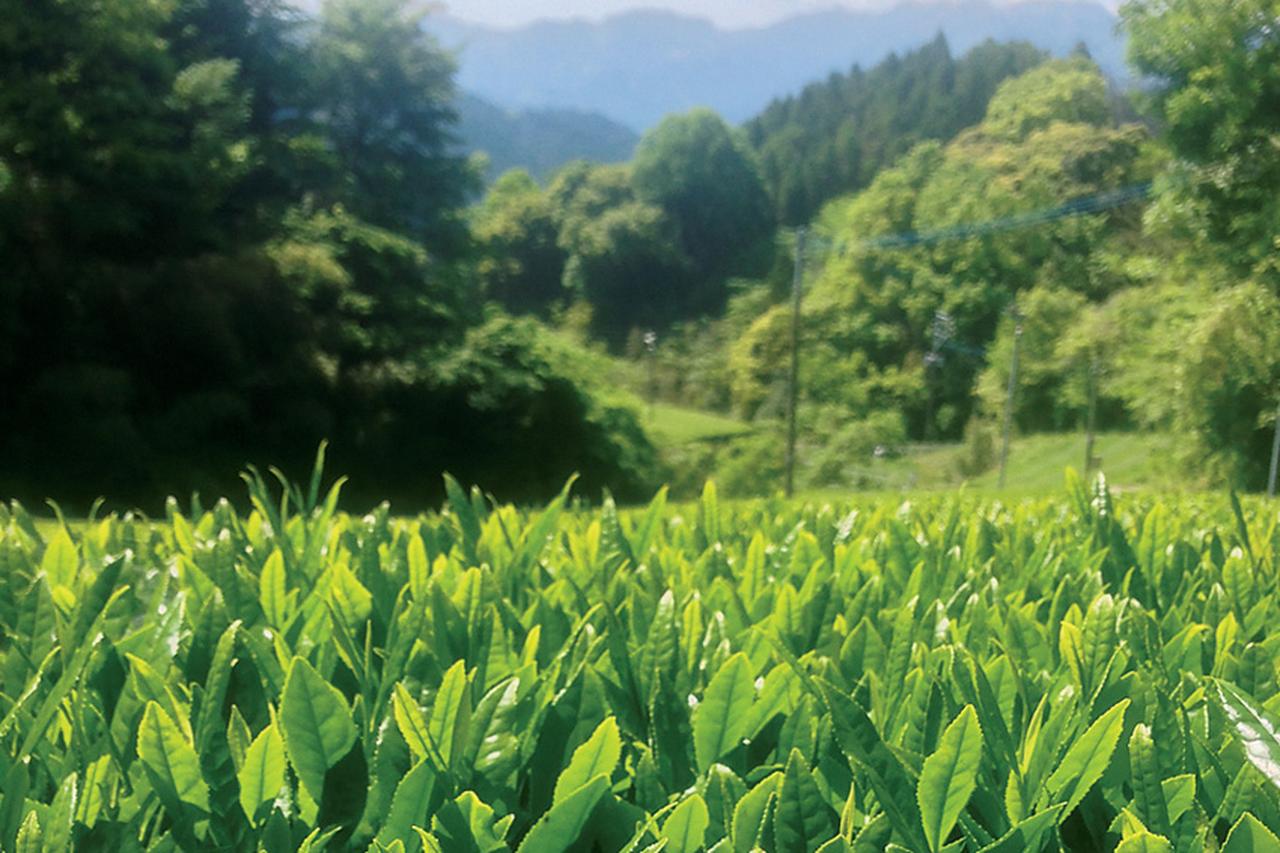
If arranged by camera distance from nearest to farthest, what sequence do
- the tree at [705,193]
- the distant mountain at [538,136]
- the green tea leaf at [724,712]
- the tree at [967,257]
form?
the green tea leaf at [724,712] → the tree at [967,257] → the tree at [705,193] → the distant mountain at [538,136]

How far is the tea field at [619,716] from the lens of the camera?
68 centimetres

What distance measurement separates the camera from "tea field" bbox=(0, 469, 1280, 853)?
68cm

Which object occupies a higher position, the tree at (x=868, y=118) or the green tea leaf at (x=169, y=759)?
the tree at (x=868, y=118)

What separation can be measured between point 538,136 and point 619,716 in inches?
5206

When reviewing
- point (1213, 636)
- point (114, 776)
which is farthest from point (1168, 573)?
point (114, 776)

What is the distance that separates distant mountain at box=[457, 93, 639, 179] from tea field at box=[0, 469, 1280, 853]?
10254 cm

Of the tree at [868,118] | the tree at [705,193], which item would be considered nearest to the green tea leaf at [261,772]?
the tree at [705,193]

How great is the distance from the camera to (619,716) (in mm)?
909

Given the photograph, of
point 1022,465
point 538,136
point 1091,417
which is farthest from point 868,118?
point 538,136

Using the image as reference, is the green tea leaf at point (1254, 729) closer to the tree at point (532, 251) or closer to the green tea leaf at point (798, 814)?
the green tea leaf at point (798, 814)

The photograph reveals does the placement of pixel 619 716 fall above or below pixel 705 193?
below

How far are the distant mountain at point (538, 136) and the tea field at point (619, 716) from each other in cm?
10254

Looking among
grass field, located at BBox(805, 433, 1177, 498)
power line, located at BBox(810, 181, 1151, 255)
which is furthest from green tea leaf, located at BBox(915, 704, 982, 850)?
power line, located at BBox(810, 181, 1151, 255)

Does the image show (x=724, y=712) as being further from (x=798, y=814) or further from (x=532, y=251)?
(x=532, y=251)
